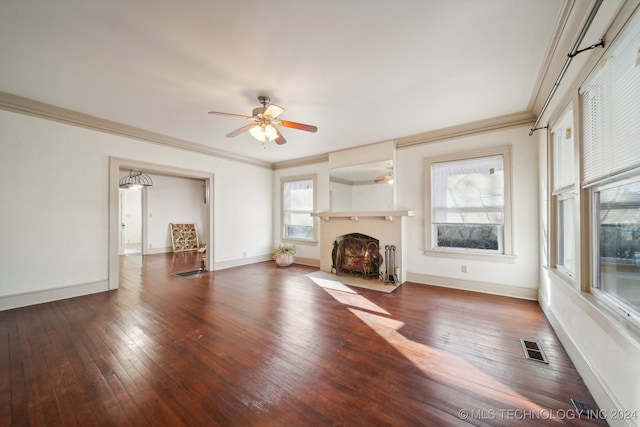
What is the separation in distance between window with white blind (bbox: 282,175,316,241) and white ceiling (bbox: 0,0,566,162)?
270 cm

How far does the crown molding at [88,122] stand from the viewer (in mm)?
3205

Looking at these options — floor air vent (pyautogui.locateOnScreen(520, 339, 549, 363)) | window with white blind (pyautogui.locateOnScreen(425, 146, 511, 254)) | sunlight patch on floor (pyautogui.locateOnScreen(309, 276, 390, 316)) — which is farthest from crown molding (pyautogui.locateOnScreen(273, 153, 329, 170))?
floor air vent (pyautogui.locateOnScreen(520, 339, 549, 363))

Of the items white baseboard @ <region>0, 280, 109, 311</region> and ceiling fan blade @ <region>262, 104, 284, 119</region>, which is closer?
ceiling fan blade @ <region>262, 104, 284, 119</region>

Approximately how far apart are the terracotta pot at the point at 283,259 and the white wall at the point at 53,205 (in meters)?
3.23

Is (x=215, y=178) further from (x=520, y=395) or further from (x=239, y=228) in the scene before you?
(x=520, y=395)

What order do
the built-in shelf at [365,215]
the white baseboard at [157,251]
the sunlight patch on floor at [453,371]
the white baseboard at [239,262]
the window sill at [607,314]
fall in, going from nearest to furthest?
the window sill at [607,314], the sunlight patch on floor at [453,371], the built-in shelf at [365,215], the white baseboard at [239,262], the white baseboard at [157,251]

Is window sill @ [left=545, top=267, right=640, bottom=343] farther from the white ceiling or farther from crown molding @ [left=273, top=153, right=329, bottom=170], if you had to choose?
crown molding @ [left=273, top=153, right=329, bottom=170]

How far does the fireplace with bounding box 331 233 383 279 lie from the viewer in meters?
4.88

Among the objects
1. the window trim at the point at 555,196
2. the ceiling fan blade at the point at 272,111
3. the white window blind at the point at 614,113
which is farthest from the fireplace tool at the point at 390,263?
the ceiling fan blade at the point at 272,111

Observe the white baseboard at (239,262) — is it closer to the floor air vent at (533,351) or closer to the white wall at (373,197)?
the white wall at (373,197)

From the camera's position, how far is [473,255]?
3.99m

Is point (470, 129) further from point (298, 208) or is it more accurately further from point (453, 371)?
point (298, 208)

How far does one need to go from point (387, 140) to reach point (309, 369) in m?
4.16

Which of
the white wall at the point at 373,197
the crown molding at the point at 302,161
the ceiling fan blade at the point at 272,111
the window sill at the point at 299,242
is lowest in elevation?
the window sill at the point at 299,242
